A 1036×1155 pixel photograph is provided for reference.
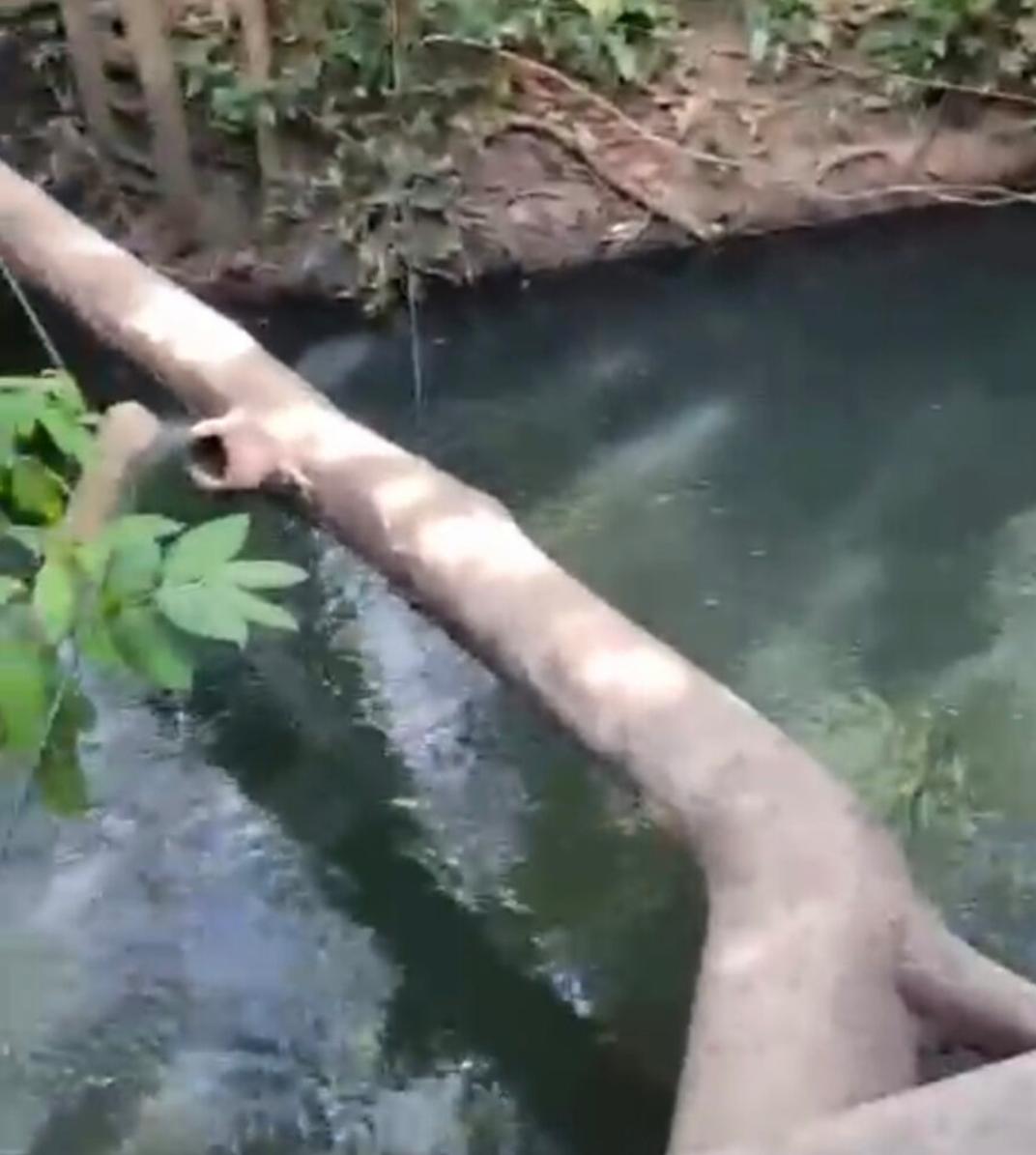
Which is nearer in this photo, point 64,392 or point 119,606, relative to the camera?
point 119,606

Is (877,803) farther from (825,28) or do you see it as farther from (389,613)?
(825,28)

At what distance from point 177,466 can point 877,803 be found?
5.92 ft

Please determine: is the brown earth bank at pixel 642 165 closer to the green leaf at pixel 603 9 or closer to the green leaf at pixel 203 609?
the green leaf at pixel 603 9

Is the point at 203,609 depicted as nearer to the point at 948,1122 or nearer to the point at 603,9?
the point at 948,1122

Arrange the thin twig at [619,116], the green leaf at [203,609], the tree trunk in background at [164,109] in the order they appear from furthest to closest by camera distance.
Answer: the thin twig at [619,116], the tree trunk in background at [164,109], the green leaf at [203,609]

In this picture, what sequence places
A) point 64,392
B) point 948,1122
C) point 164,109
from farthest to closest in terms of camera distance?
point 164,109 < point 64,392 < point 948,1122

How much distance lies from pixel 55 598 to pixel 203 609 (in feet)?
0.34

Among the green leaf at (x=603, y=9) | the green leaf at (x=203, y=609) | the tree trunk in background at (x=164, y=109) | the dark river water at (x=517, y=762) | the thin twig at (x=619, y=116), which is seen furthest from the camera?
the thin twig at (x=619, y=116)

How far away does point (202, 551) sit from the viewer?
1428 mm

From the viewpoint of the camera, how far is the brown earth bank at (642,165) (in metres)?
5.82

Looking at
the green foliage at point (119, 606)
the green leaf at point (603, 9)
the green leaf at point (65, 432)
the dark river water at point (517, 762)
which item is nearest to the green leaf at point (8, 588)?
the green foliage at point (119, 606)

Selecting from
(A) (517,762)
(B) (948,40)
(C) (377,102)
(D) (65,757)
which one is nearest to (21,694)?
(D) (65,757)

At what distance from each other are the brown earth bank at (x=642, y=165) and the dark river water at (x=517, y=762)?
16.9 inches

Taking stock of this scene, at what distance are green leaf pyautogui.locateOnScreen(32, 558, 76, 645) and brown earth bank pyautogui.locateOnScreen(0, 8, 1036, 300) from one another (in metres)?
4.45
